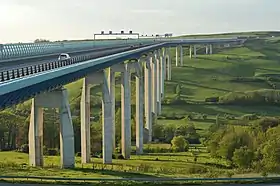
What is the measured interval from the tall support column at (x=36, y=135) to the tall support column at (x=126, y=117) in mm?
18986

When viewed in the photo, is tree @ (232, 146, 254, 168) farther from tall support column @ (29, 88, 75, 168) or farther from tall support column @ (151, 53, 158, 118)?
tall support column @ (151, 53, 158, 118)

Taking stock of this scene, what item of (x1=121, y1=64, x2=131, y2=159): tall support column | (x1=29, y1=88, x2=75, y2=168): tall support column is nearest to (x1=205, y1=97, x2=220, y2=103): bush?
(x1=121, y1=64, x2=131, y2=159): tall support column

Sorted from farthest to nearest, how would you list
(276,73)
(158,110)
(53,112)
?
(276,73) → (158,110) → (53,112)

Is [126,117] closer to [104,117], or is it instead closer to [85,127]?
[104,117]

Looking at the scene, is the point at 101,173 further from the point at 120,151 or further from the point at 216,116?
the point at 216,116

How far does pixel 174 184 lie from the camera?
31.2 metres

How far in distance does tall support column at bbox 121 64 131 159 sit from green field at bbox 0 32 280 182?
1.80m

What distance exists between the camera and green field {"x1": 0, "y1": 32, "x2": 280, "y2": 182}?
4176 cm

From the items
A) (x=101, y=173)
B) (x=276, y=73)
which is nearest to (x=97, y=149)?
(x=101, y=173)

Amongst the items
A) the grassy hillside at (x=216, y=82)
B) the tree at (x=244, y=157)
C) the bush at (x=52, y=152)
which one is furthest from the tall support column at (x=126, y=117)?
the grassy hillside at (x=216, y=82)

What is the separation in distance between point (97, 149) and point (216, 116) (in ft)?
99.2

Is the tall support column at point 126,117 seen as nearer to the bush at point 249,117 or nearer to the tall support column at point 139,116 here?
the tall support column at point 139,116

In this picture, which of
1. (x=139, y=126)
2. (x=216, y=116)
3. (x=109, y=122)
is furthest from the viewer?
(x=216, y=116)

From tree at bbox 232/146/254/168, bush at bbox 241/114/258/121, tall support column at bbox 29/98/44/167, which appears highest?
tall support column at bbox 29/98/44/167
